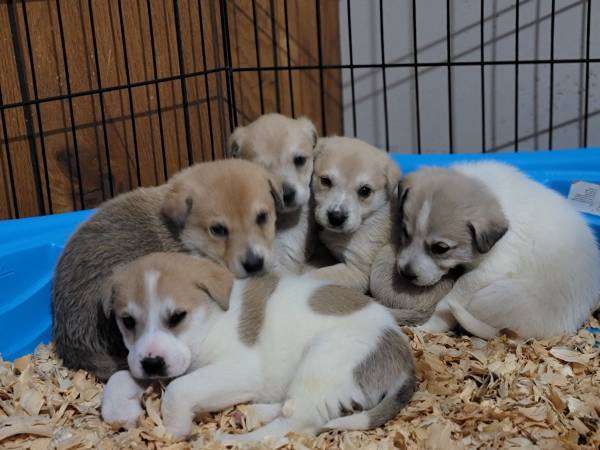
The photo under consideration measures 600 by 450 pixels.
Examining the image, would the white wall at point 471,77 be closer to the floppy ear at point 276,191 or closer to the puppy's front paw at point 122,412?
the floppy ear at point 276,191

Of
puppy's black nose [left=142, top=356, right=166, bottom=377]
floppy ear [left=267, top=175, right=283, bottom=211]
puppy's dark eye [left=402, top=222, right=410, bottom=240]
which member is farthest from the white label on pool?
puppy's black nose [left=142, top=356, right=166, bottom=377]

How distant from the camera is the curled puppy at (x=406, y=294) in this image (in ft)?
12.7

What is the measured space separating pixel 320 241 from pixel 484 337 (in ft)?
3.56

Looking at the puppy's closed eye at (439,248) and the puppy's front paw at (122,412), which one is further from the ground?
the puppy's closed eye at (439,248)

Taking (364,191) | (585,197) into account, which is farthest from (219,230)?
(585,197)

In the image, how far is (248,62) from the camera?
20.2 feet

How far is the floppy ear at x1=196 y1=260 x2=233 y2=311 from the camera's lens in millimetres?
3076

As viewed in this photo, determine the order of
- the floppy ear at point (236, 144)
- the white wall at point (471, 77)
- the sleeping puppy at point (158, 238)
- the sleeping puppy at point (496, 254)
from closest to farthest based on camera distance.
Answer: the sleeping puppy at point (158, 238) < the sleeping puppy at point (496, 254) < the floppy ear at point (236, 144) < the white wall at point (471, 77)

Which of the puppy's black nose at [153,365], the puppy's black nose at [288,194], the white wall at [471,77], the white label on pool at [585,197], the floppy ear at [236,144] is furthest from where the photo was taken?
the white wall at [471,77]

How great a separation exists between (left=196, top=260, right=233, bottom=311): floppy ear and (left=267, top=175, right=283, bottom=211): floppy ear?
0.69 metres

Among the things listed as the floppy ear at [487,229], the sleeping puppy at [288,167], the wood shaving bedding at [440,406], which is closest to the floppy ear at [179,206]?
the sleeping puppy at [288,167]

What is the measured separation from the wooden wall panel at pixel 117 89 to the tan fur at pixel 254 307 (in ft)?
6.37

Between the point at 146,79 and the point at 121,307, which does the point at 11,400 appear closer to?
the point at 121,307

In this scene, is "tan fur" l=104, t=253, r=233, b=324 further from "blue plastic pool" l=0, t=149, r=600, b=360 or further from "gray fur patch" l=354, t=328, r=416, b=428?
"blue plastic pool" l=0, t=149, r=600, b=360
